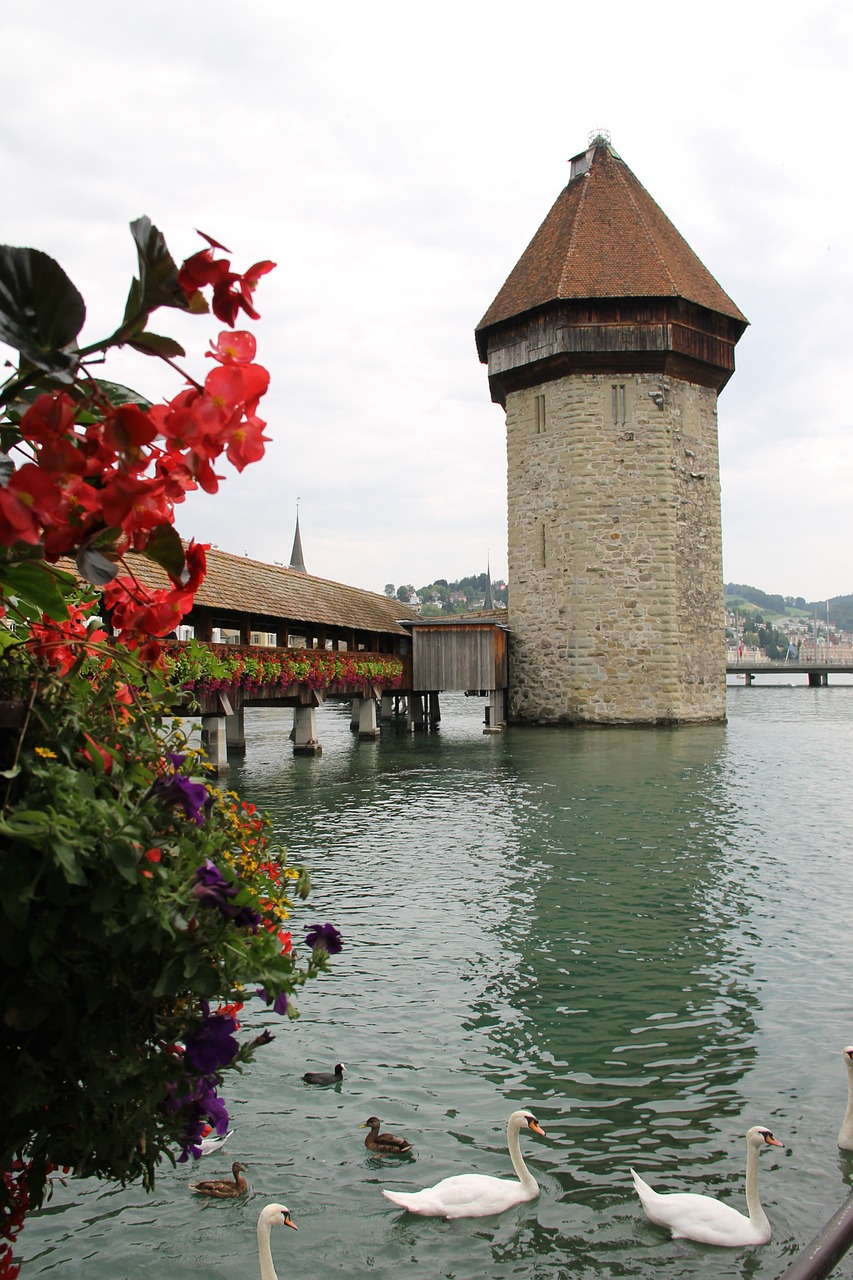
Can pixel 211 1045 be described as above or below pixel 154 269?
below

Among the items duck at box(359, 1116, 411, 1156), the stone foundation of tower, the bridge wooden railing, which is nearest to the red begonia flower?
duck at box(359, 1116, 411, 1156)

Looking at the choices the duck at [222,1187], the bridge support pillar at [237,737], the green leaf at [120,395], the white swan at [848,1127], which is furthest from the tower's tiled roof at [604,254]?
the green leaf at [120,395]

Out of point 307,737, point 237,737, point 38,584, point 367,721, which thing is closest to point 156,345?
point 38,584

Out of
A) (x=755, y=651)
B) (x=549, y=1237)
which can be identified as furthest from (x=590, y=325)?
(x=755, y=651)

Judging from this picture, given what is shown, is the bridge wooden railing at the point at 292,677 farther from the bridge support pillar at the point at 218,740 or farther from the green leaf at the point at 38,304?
the green leaf at the point at 38,304

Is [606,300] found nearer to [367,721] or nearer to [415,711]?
[367,721]

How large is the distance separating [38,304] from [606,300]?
→ 82.9 feet

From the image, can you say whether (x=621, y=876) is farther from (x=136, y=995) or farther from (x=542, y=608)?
(x=542, y=608)

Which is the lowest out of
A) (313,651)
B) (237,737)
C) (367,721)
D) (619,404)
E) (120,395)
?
(237,737)

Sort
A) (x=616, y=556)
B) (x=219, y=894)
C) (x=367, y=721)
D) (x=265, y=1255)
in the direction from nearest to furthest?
(x=219, y=894), (x=265, y=1255), (x=367, y=721), (x=616, y=556)

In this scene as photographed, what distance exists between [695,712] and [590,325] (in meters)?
9.59

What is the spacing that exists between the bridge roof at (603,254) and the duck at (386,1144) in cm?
2305

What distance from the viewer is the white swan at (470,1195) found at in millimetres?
3719

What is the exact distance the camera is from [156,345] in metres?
1.32
